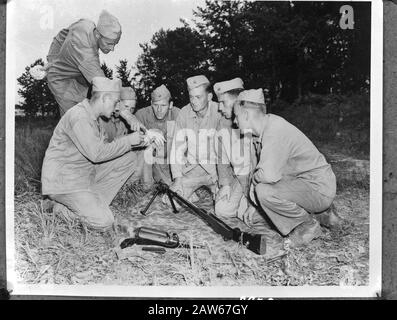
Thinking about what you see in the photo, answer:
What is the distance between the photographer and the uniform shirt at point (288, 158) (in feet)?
13.3

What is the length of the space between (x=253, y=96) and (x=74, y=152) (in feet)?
4.55

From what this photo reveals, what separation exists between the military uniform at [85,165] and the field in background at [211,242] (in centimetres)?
10

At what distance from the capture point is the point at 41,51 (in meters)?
4.14

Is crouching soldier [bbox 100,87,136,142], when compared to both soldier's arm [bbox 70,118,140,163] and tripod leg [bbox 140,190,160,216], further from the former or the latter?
tripod leg [bbox 140,190,160,216]

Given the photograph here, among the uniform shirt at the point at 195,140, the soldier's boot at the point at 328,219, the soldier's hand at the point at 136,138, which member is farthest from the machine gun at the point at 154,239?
the soldier's boot at the point at 328,219

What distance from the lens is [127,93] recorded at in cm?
420

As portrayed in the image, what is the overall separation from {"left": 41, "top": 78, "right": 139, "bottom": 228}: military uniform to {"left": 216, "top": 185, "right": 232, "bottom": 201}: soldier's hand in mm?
692

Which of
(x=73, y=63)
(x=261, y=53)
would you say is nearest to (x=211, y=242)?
(x=261, y=53)

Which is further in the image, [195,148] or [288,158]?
[195,148]

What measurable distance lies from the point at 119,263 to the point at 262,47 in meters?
1.91

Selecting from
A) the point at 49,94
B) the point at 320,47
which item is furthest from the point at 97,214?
the point at 320,47

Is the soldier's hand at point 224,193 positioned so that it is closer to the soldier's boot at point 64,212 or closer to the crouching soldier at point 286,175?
the crouching soldier at point 286,175

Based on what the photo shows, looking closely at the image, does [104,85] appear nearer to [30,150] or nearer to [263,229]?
[30,150]
